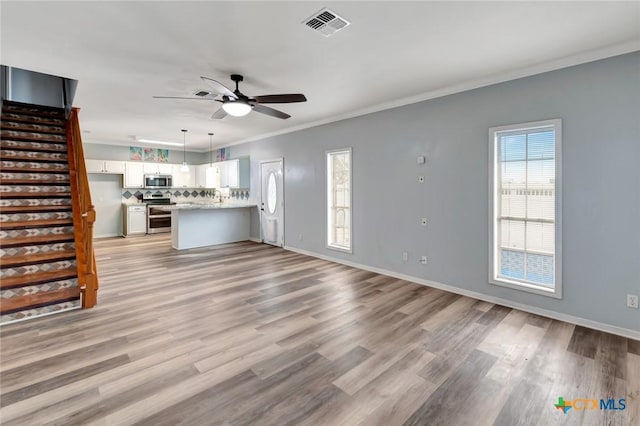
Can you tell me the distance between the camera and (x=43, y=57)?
10.0ft

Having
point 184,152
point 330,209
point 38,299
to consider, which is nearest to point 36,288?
point 38,299

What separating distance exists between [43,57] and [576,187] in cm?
562

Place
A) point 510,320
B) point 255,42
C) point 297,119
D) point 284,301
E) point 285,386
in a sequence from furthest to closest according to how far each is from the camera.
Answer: point 297,119 < point 284,301 < point 510,320 < point 255,42 < point 285,386

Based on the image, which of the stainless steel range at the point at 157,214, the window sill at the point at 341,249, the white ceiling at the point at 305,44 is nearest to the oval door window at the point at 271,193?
Answer: the window sill at the point at 341,249

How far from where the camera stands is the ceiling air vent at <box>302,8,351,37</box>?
2.32 m

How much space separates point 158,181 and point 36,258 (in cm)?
540

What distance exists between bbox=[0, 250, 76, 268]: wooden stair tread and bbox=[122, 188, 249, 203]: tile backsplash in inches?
181

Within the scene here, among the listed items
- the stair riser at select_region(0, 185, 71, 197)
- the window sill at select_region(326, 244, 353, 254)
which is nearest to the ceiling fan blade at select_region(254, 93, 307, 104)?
the window sill at select_region(326, 244, 353, 254)

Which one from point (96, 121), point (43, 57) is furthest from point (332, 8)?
point (96, 121)

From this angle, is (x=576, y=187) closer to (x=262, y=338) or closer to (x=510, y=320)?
(x=510, y=320)

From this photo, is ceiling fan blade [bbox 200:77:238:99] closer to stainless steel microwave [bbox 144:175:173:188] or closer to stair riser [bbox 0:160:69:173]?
stair riser [bbox 0:160:69:173]

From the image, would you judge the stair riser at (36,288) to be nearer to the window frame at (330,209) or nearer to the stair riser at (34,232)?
the stair riser at (34,232)

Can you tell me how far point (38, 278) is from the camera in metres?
3.47

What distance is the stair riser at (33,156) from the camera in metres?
4.50
